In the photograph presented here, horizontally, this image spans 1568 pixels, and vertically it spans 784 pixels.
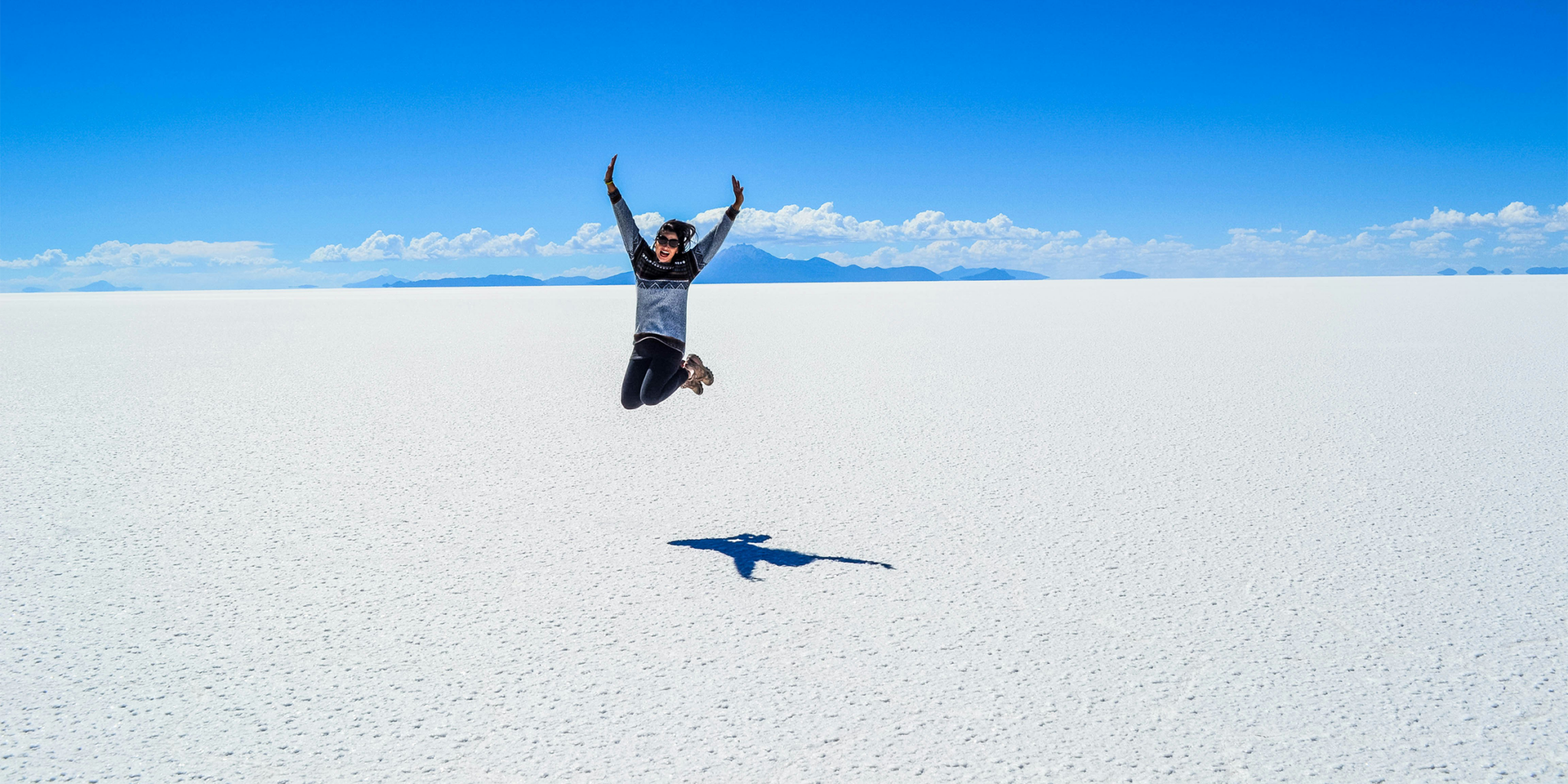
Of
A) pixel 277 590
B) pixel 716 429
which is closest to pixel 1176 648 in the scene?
pixel 277 590

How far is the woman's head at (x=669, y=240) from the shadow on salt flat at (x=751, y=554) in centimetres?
163

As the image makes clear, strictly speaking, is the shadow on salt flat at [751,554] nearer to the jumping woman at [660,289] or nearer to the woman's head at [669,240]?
the jumping woman at [660,289]

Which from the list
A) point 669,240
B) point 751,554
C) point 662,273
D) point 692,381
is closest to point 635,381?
point 692,381

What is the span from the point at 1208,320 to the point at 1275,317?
197cm

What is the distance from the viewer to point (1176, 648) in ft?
10.3

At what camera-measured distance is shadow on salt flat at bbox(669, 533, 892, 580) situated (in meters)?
4.10

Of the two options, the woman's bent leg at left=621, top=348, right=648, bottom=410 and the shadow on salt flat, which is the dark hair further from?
the shadow on salt flat

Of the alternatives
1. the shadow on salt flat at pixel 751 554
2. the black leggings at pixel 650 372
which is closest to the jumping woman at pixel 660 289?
the black leggings at pixel 650 372

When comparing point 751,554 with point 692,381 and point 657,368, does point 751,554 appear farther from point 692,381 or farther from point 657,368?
point 692,381

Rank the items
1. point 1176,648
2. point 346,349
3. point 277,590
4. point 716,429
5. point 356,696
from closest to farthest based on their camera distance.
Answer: point 356,696 → point 1176,648 → point 277,590 → point 716,429 → point 346,349

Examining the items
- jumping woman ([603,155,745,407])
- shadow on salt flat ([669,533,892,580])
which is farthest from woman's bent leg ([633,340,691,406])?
shadow on salt flat ([669,533,892,580])

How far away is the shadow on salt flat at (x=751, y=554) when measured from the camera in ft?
13.4

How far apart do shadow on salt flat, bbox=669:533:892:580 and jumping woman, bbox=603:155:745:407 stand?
45.1 inches

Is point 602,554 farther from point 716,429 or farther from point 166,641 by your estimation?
point 716,429
